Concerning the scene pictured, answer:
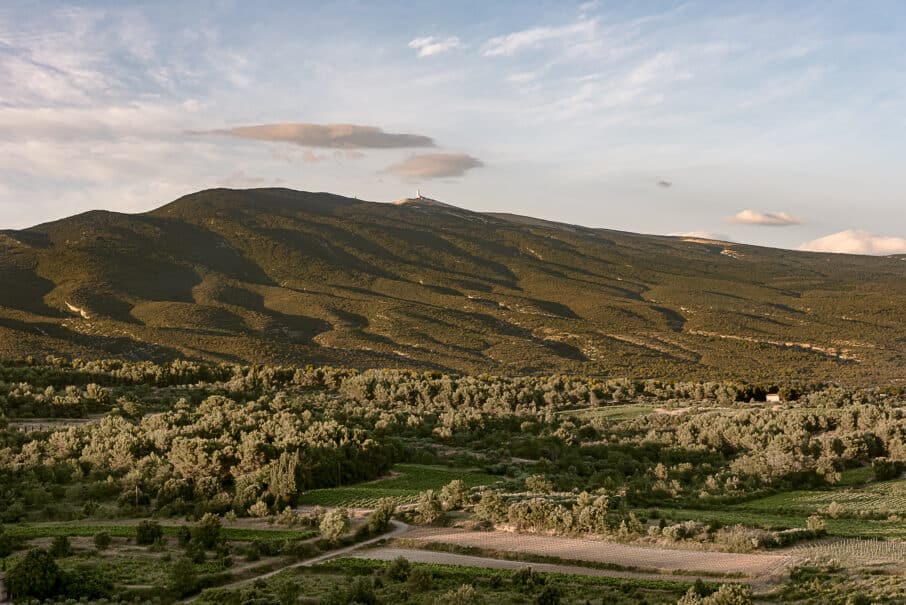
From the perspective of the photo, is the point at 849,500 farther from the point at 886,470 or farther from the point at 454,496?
the point at 454,496

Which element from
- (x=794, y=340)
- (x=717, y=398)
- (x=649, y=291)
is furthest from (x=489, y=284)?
(x=717, y=398)

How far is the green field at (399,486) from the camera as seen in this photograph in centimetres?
2723

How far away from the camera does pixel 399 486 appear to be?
3017 cm

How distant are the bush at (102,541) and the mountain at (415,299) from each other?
62.8 meters

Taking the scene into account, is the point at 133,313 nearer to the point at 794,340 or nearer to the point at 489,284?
the point at 489,284

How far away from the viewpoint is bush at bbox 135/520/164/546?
874 inches

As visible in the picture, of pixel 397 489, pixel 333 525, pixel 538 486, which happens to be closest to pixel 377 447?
pixel 397 489

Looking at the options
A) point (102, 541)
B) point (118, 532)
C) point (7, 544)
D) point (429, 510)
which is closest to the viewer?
point (7, 544)

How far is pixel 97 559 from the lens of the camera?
806 inches

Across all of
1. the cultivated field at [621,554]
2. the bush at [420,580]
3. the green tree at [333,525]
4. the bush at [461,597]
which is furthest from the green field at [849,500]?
the bush at [461,597]

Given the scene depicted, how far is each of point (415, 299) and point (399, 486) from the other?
321ft

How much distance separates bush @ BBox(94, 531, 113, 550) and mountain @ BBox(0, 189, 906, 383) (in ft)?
206

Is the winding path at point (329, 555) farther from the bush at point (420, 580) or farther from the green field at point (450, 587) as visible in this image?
the bush at point (420, 580)

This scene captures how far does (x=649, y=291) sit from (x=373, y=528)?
12212 centimetres
